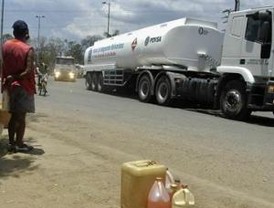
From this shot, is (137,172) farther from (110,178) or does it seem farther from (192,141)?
(192,141)

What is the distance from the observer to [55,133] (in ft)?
37.2

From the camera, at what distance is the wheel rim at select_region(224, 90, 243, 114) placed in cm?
1678

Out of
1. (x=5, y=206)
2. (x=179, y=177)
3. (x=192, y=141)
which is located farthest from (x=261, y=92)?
(x=5, y=206)

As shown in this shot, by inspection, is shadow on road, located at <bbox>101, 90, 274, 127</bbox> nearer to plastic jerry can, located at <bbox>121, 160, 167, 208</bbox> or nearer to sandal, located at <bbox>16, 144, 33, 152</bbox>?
sandal, located at <bbox>16, 144, 33, 152</bbox>

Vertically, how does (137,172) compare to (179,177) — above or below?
above

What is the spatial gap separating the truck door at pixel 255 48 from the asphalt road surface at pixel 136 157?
5.74 ft

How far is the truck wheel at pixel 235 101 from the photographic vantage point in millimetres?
16688

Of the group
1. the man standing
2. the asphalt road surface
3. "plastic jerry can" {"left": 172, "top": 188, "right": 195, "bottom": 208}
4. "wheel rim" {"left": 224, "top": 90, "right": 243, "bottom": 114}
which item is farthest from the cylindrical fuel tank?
"plastic jerry can" {"left": 172, "top": 188, "right": 195, "bottom": 208}

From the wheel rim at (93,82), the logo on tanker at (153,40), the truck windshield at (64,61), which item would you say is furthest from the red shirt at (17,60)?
the truck windshield at (64,61)

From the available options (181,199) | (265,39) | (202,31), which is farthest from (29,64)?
(202,31)

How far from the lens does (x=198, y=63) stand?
21938mm

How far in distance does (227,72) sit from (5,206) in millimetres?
12047

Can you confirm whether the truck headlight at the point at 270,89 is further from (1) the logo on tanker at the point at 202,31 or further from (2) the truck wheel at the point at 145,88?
(2) the truck wheel at the point at 145,88

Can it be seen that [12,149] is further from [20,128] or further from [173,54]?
[173,54]
